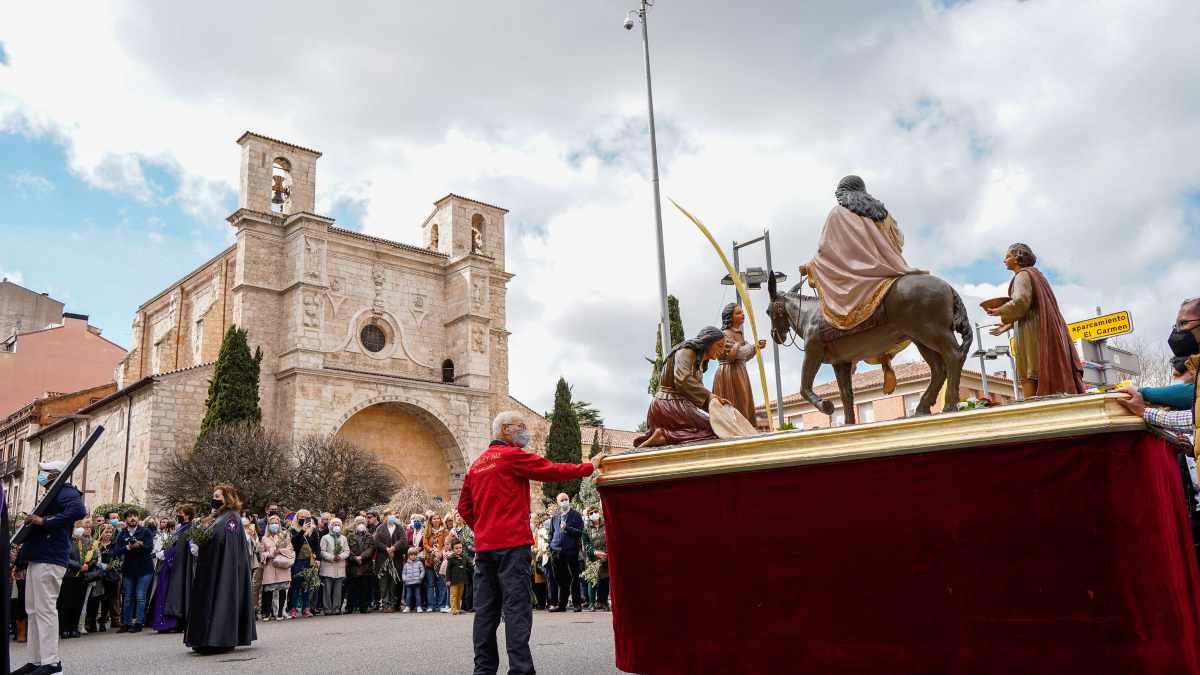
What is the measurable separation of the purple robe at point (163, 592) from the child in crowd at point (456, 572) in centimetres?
439

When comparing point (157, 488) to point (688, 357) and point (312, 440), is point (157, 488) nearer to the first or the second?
point (312, 440)

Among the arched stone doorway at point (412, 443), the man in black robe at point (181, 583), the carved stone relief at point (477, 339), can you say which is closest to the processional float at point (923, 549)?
the man in black robe at point (181, 583)

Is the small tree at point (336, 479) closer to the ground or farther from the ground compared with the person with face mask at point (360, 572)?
farther from the ground

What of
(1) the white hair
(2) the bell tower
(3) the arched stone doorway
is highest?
(2) the bell tower

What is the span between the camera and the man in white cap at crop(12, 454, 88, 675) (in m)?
6.84

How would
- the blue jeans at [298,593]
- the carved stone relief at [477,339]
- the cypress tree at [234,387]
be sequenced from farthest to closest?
the carved stone relief at [477,339]
the cypress tree at [234,387]
the blue jeans at [298,593]

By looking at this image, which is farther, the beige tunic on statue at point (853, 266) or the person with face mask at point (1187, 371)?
the beige tunic on statue at point (853, 266)

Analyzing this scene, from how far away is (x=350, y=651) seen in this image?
8.51 metres

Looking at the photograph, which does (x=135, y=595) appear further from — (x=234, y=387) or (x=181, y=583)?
(x=234, y=387)

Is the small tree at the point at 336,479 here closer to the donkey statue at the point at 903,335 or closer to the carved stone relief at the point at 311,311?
the carved stone relief at the point at 311,311

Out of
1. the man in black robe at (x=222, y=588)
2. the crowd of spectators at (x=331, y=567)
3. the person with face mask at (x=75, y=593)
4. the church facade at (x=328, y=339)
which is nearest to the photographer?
the man in black robe at (x=222, y=588)

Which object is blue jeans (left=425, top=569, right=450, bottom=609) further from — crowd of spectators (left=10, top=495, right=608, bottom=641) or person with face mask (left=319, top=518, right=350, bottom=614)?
person with face mask (left=319, top=518, right=350, bottom=614)

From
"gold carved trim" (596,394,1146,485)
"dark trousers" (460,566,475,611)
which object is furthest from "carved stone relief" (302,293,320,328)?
"gold carved trim" (596,394,1146,485)

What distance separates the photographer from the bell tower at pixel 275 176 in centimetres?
3388
